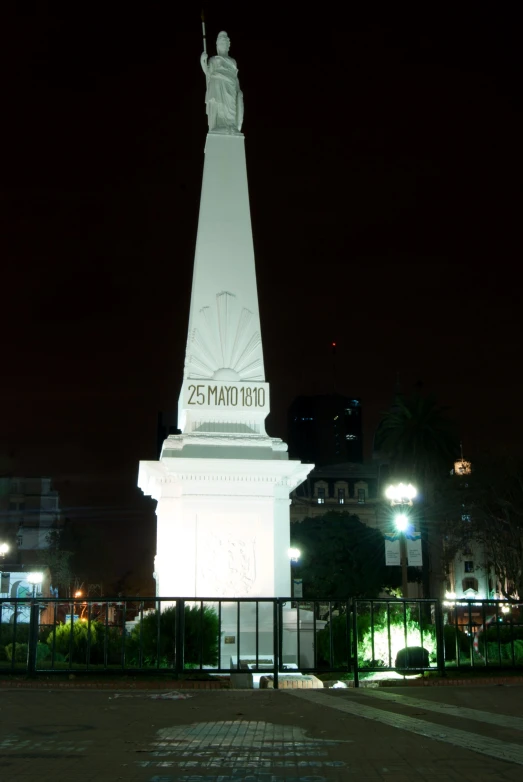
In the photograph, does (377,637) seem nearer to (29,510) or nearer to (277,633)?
(277,633)

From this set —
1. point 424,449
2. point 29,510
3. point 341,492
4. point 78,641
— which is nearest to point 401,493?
point 78,641

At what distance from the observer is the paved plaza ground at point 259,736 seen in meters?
6.08

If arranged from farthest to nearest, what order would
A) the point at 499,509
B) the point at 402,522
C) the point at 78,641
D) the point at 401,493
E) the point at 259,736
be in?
the point at 499,509 < the point at 401,493 < the point at 402,522 < the point at 78,641 < the point at 259,736

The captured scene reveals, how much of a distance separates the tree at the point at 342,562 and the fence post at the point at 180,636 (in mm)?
51651

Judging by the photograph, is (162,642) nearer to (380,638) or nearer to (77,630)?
(77,630)

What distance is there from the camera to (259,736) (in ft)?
25.3

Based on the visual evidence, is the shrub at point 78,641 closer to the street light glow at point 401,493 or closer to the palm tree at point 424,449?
the street light glow at point 401,493

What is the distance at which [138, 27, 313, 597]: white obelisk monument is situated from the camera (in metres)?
22.0

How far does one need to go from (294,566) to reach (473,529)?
1773 cm

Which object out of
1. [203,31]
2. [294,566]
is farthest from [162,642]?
[294,566]

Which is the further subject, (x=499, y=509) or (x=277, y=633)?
(x=499, y=509)

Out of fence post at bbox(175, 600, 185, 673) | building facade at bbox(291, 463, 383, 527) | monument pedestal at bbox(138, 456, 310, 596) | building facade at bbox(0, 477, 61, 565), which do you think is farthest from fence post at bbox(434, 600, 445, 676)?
building facade at bbox(0, 477, 61, 565)

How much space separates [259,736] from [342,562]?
59.5 metres

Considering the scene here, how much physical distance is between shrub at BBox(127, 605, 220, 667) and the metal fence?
20mm
